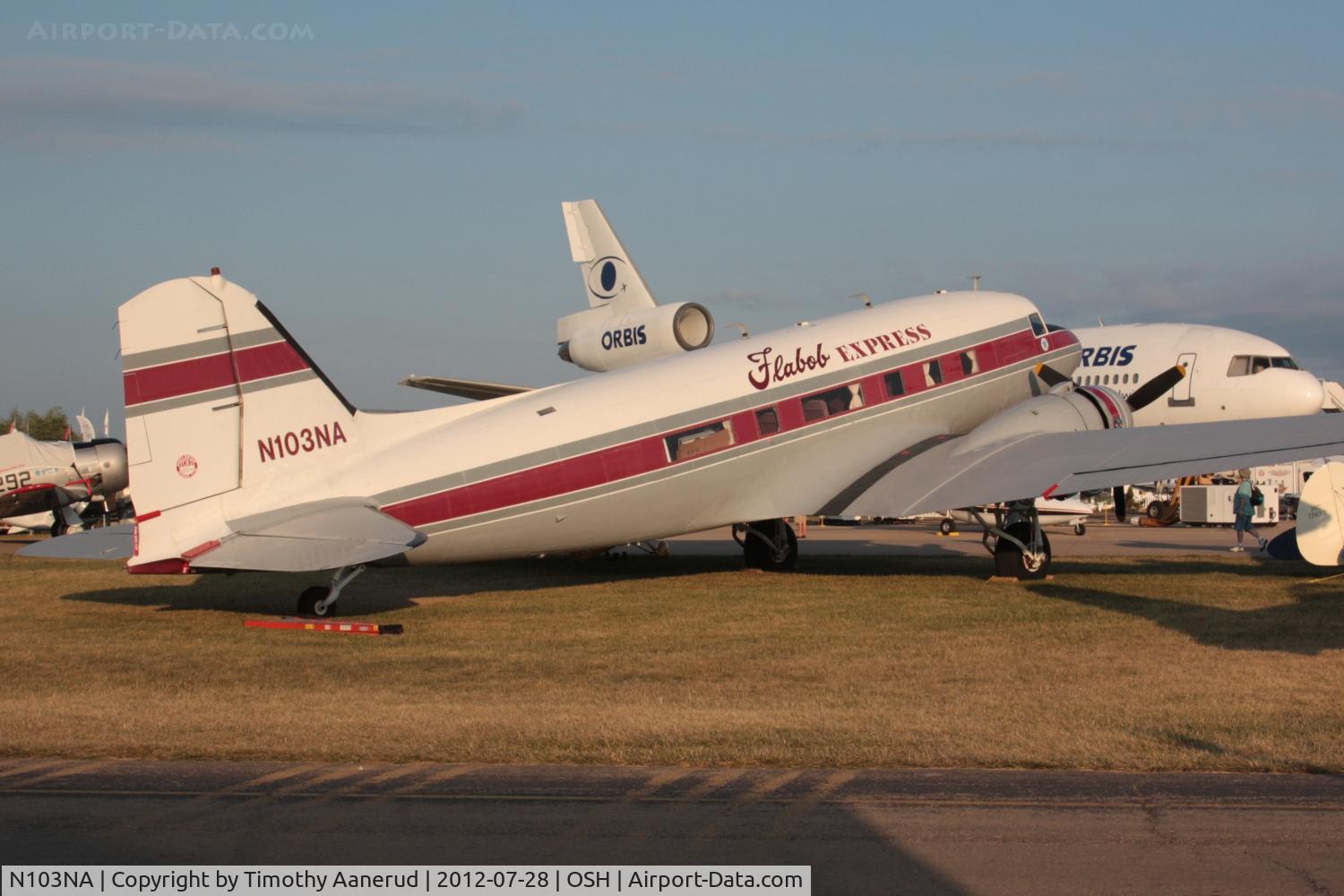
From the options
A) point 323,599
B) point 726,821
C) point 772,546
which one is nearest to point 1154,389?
point 772,546

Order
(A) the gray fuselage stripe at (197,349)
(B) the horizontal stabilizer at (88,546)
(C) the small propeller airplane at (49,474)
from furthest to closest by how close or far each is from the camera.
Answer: (C) the small propeller airplane at (49,474) < (B) the horizontal stabilizer at (88,546) < (A) the gray fuselage stripe at (197,349)

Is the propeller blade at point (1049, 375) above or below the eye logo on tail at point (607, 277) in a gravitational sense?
below

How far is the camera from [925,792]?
873cm

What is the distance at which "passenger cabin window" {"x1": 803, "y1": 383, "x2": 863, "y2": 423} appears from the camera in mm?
21781

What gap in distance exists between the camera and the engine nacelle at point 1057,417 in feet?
72.9

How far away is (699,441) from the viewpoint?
20.1 m

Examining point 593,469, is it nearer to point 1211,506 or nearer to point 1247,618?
point 1247,618

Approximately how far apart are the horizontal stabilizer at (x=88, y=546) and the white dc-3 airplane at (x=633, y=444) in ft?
0.31

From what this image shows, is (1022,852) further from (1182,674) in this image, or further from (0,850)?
(1182,674)

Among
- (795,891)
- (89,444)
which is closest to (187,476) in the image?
(795,891)

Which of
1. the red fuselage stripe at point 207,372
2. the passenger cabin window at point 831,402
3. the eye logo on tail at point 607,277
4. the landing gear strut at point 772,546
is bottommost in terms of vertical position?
the landing gear strut at point 772,546

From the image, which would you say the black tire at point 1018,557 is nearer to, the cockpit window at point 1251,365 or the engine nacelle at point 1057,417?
the engine nacelle at point 1057,417

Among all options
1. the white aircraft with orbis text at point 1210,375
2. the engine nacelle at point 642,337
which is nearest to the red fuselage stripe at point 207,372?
the engine nacelle at point 642,337

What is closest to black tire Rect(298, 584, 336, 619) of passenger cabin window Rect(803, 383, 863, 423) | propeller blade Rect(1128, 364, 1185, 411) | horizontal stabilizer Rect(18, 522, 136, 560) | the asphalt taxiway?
horizontal stabilizer Rect(18, 522, 136, 560)
